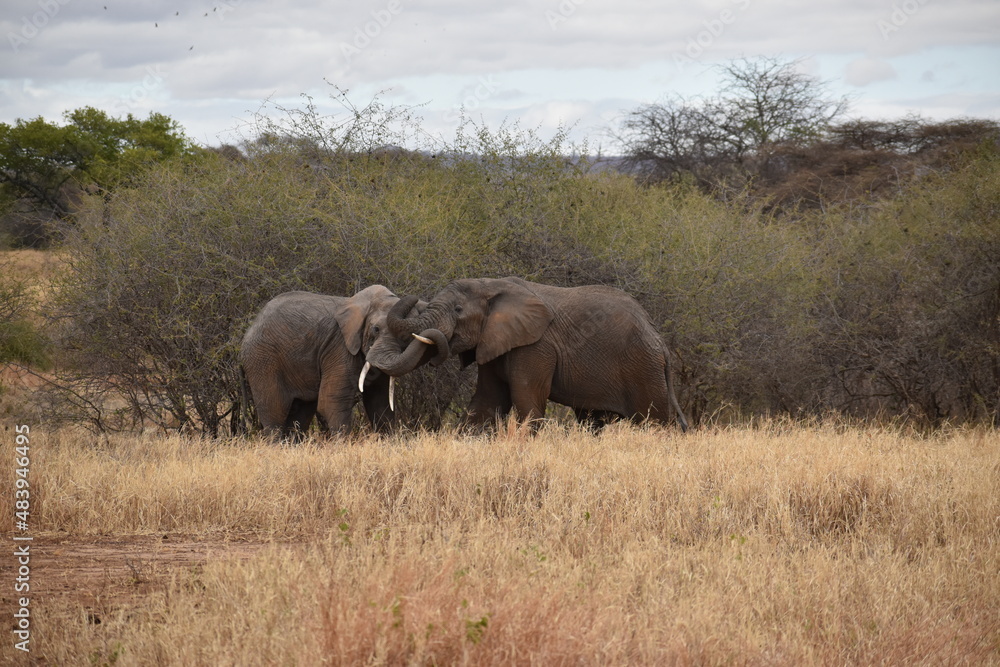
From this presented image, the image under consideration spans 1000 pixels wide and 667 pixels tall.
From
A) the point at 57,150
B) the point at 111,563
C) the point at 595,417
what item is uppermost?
the point at 57,150

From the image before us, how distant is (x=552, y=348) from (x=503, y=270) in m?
2.36

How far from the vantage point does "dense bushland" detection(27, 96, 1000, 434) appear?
435 inches

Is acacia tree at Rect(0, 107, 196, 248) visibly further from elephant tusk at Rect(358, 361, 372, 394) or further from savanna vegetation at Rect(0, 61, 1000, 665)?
elephant tusk at Rect(358, 361, 372, 394)

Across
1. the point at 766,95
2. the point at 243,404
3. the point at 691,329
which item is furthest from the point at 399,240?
the point at 766,95

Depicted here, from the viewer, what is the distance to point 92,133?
30.5 metres

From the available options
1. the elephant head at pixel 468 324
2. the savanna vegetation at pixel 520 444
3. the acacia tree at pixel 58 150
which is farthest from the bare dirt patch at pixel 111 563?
the acacia tree at pixel 58 150

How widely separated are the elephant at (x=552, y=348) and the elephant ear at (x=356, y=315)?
57 cm

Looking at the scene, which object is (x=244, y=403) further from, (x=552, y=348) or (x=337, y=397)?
(x=552, y=348)

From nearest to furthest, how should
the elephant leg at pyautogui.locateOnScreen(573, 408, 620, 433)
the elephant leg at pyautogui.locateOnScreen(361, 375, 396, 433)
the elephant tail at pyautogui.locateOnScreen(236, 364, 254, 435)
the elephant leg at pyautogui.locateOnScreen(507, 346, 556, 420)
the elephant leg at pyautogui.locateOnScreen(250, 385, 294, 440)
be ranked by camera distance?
the elephant leg at pyautogui.locateOnScreen(507, 346, 556, 420), the elephant leg at pyautogui.locateOnScreen(250, 385, 294, 440), the elephant leg at pyautogui.locateOnScreen(361, 375, 396, 433), the elephant tail at pyautogui.locateOnScreen(236, 364, 254, 435), the elephant leg at pyautogui.locateOnScreen(573, 408, 620, 433)

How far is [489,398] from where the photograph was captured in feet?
33.2

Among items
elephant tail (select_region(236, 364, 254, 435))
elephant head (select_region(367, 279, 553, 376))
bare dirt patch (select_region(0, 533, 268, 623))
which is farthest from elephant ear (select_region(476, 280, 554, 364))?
bare dirt patch (select_region(0, 533, 268, 623))

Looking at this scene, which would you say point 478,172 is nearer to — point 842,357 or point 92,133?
point 842,357

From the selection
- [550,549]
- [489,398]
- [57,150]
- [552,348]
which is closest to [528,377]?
[552,348]

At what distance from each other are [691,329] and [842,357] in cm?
250
